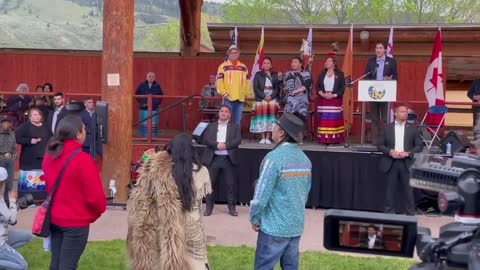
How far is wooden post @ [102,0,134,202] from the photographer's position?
11.3 meters

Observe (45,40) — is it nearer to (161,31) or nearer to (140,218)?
(161,31)

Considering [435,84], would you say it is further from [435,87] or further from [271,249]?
[271,249]

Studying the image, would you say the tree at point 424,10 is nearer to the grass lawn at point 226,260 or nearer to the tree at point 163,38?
the tree at point 163,38

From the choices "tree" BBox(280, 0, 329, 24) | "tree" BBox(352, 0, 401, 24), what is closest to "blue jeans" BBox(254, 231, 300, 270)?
"tree" BBox(280, 0, 329, 24)

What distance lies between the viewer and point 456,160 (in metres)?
2.70

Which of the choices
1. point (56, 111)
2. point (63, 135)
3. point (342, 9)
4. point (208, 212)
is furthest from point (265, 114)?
point (342, 9)

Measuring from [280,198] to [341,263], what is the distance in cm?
279

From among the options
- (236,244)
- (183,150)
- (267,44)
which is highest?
(267,44)

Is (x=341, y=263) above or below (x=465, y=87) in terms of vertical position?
below

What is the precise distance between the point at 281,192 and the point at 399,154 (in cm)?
577

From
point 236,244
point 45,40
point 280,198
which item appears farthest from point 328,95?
point 45,40

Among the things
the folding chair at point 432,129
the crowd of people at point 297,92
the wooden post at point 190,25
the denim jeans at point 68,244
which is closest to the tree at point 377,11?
the wooden post at point 190,25

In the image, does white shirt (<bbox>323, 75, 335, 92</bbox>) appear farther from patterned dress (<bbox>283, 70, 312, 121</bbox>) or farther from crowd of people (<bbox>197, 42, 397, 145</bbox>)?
patterned dress (<bbox>283, 70, 312, 121</bbox>)

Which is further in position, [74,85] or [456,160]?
[74,85]
